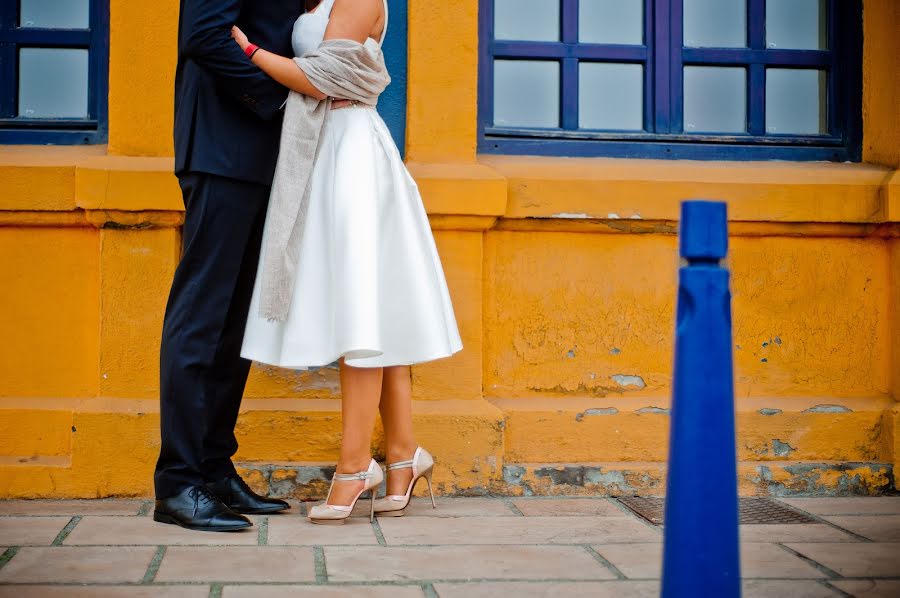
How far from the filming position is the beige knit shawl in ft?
10.5

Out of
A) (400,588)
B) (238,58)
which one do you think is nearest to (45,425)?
(238,58)

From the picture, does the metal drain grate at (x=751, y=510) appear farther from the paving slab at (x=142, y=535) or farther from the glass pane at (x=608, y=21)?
the glass pane at (x=608, y=21)

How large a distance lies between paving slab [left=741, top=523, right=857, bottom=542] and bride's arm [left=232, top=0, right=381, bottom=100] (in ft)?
6.50

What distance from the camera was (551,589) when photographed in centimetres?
254

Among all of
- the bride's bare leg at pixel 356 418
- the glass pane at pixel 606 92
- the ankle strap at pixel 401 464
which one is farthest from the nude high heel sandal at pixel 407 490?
the glass pane at pixel 606 92

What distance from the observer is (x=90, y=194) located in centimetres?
373

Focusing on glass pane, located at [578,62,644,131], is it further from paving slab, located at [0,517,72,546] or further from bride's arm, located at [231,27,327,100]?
paving slab, located at [0,517,72,546]

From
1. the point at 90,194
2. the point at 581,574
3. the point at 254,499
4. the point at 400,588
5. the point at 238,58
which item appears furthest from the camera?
the point at 90,194

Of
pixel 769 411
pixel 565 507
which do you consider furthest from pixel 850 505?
pixel 565 507

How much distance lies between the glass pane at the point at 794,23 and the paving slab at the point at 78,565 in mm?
3314

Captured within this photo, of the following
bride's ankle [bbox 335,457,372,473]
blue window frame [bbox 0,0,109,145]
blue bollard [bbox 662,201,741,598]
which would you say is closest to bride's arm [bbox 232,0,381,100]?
blue window frame [bbox 0,0,109,145]

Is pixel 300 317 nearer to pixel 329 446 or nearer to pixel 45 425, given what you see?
pixel 329 446

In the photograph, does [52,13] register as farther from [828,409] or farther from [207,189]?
[828,409]

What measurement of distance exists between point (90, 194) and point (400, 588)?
204 cm
